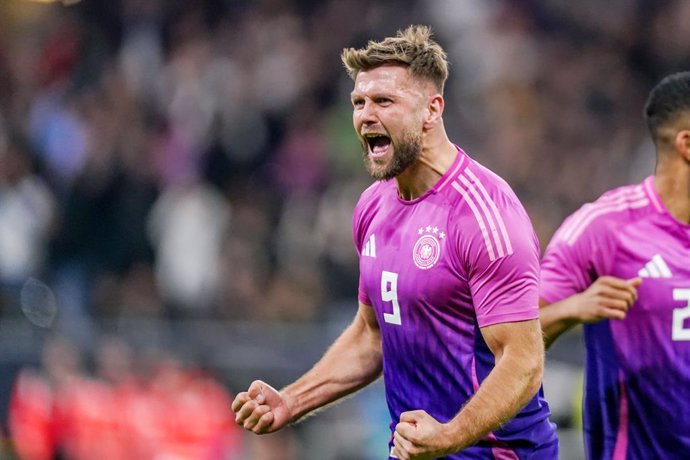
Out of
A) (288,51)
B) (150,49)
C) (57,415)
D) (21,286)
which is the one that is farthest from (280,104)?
(57,415)

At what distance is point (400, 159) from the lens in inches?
222

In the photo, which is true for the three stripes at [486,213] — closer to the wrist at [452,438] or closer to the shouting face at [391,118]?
the shouting face at [391,118]

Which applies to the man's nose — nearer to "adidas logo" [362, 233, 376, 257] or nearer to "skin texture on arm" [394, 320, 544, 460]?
"adidas logo" [362, 233, 376, 257]

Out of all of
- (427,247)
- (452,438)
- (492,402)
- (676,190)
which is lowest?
(452,438)

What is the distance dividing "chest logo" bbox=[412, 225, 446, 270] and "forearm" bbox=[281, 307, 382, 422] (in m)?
0.72

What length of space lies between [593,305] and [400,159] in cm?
117

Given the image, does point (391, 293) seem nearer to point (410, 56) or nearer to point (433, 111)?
point (433, 111)

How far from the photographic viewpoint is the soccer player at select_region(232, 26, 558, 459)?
5332mm

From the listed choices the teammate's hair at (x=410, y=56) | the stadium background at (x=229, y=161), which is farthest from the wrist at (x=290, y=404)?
the stadium background at (x=229, y=161)

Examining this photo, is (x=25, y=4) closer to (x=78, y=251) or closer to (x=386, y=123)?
(x=78, y=251)

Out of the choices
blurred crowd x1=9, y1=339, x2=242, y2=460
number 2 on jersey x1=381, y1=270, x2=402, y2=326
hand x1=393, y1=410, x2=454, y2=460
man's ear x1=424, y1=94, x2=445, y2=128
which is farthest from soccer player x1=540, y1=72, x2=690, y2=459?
blurred crowd x1=9, y1=339, x2=242, y2=460

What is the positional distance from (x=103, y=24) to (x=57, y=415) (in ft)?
19.1

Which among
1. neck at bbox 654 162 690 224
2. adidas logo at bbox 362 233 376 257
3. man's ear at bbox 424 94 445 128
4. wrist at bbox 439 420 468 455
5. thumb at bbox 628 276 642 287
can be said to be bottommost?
wrist at bbox 439 420 468 455

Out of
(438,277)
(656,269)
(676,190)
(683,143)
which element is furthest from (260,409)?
(683,143)
